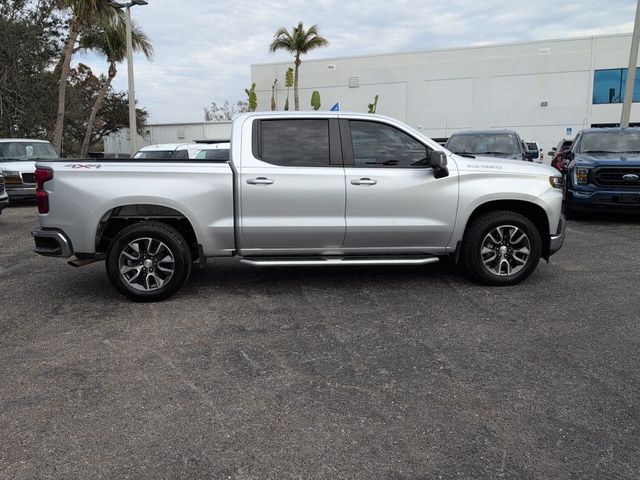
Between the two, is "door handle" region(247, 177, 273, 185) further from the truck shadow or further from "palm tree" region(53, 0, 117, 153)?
"palm tree" region(53, 0, 117, 153)

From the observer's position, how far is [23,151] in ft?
50.4

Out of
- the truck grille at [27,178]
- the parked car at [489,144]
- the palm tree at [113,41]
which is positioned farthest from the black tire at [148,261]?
the palm tree at [113,41]

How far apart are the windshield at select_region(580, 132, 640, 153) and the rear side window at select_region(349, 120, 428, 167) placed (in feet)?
23.8

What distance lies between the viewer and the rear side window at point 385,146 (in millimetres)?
5852

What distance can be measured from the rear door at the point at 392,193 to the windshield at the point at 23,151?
12180 mm

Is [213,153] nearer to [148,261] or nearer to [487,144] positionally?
[487,144]

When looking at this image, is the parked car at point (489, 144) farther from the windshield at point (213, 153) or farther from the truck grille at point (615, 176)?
the windshield at point (213, 153)

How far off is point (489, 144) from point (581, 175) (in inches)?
107

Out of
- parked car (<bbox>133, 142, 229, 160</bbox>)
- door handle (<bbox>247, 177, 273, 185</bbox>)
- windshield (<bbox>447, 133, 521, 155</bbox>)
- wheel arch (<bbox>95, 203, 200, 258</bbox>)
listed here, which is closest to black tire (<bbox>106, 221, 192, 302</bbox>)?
wheel arch (<bbox>95, 203, 200, 258</bbox>)

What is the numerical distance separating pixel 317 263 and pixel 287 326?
1013 mm

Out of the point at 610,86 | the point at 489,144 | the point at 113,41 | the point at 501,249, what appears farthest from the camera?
the point at 610,86

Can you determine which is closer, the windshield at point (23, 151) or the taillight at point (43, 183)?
the taillight at point (43, 183)

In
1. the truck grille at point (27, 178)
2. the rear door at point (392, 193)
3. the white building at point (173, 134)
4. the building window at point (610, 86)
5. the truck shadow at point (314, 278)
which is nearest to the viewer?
the rear door at point (392, 193)

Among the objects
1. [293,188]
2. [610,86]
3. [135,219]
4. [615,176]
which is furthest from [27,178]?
[610,86]
